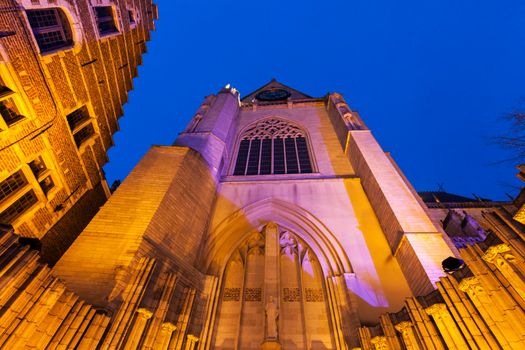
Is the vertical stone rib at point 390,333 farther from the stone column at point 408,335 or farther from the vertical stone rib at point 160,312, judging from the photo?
the vertical stone rib at point 160,312

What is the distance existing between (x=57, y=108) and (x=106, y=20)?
483cm

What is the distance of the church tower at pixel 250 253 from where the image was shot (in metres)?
5.20

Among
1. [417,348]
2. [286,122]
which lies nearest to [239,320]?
[417,348]

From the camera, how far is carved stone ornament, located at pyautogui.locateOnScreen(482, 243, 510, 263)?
3.20m

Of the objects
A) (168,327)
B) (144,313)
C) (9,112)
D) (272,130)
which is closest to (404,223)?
(168,327)

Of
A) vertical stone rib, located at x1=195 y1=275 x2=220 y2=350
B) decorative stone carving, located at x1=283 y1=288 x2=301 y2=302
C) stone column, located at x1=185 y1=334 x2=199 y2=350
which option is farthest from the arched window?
stone column, located at x1=185 y1=334 x2=199 y2=350

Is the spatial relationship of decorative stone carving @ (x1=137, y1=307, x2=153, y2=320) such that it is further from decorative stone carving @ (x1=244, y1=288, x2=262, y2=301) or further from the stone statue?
decorative stone carving @ (x1=244, y1=288, x2=262, y2=301)

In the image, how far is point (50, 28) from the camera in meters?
7.47

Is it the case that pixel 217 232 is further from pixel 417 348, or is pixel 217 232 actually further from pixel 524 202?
pixel 524 202

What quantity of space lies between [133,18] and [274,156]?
9.16m

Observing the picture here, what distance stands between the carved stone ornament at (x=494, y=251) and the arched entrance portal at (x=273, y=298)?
379 cm

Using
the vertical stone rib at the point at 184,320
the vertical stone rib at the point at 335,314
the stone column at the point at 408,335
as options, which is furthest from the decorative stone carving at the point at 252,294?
the stone column at the point at 408,335

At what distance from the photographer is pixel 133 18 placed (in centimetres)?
1177

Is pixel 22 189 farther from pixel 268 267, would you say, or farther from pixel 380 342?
pixel 380 342
